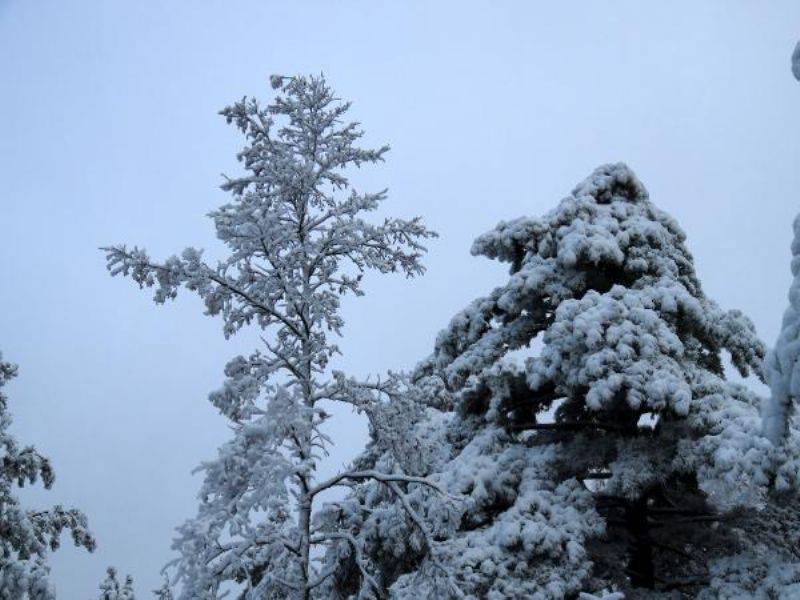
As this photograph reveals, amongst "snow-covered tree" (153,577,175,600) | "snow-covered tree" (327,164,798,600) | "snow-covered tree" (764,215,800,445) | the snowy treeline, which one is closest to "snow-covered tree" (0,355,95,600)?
"snow-covered tree" (153,577,175,600)

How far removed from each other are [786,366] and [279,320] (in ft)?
19.0

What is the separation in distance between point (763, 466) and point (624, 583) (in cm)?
263

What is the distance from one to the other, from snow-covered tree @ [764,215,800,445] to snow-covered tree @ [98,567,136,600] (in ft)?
61.0

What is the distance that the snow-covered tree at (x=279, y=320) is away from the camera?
23.1 feet

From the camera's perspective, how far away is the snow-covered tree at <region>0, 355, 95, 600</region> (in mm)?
12234

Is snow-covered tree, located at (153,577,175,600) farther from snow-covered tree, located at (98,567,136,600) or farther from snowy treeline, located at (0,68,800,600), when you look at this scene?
snow-covered tree, located at (98,567,136,600)

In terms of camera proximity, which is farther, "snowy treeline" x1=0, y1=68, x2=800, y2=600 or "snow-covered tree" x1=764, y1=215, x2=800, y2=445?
"snowy treeline" x1=0, y1=68, x2=800, y2=600

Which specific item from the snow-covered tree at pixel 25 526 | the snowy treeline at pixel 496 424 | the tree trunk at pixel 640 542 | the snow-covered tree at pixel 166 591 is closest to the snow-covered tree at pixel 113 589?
the snow-covered tree at pixel 25 526

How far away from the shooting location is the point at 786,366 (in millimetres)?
5172

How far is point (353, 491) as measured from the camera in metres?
11.1

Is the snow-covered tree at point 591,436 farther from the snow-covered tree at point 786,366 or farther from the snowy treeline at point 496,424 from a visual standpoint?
the snow-covered tree at point 786,366

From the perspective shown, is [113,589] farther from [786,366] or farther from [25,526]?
[786,366]

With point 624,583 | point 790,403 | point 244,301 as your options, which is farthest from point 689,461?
point 244,301

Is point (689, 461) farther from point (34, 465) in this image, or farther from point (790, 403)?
point (34, 465)
